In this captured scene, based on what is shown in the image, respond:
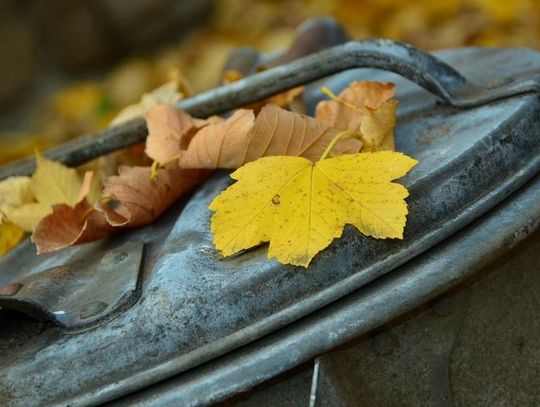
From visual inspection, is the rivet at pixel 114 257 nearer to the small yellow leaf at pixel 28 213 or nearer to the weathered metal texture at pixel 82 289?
the weathered metal texture at pixel 82 289

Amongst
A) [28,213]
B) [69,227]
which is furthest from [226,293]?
[28,213]

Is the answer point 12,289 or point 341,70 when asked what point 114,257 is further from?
point 341,70

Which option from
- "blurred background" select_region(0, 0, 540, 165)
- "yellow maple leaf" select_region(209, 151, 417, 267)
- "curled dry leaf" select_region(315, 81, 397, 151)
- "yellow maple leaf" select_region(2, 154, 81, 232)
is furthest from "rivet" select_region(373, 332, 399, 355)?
"blurred background" select_region(0, 0, 540, 165)

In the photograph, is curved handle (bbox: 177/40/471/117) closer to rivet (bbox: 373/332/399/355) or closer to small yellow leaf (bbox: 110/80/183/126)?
small yellow leaf (bbox: 110/80/183/126)

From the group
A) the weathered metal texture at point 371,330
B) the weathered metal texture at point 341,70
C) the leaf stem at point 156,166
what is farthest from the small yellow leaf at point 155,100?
the weathered metal texture at point 371,330

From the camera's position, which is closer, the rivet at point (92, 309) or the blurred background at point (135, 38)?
the rivet at point (92, 309)

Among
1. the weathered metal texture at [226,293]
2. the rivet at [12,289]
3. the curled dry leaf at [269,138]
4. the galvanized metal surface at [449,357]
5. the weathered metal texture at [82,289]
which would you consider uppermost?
the curled dry leaf at [269,138]
